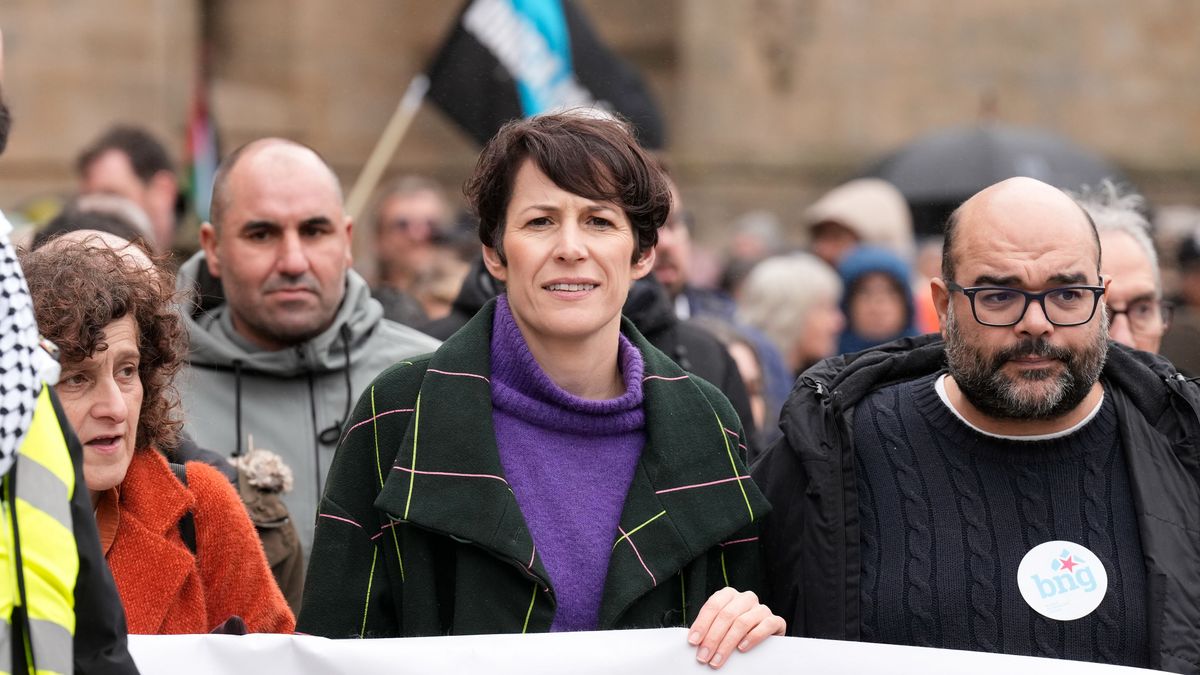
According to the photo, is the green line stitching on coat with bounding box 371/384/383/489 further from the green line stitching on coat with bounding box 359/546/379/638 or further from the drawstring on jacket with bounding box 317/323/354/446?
the drawstring on jacket with bounding box 317/323/354/446

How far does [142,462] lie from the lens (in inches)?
159

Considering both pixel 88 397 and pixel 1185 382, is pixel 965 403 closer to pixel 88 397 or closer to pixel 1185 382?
pixel 1185 382

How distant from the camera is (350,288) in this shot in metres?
5.51

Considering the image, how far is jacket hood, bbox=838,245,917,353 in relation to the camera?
934cm

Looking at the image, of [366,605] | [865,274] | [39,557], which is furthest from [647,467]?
[865,274]

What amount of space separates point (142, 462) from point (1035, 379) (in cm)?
190

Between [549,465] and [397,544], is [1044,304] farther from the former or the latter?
[397,544]

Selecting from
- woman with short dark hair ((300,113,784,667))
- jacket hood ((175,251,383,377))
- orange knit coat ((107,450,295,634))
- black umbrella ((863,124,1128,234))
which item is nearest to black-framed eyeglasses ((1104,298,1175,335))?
woman with short dark hair ((300,113,784,667))

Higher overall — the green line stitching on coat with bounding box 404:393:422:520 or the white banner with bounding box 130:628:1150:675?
the green line stitching on coat with bounding box 404:393:422:520

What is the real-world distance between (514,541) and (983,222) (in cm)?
127

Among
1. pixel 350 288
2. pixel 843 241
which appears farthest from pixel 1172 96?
pixel 350 288

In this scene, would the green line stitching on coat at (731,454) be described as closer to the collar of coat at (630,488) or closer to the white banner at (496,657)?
the collar of coat at (630,488)

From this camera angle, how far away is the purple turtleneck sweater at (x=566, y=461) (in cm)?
382

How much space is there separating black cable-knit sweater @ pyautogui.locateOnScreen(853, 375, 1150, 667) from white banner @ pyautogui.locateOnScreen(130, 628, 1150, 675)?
15 centimetres
